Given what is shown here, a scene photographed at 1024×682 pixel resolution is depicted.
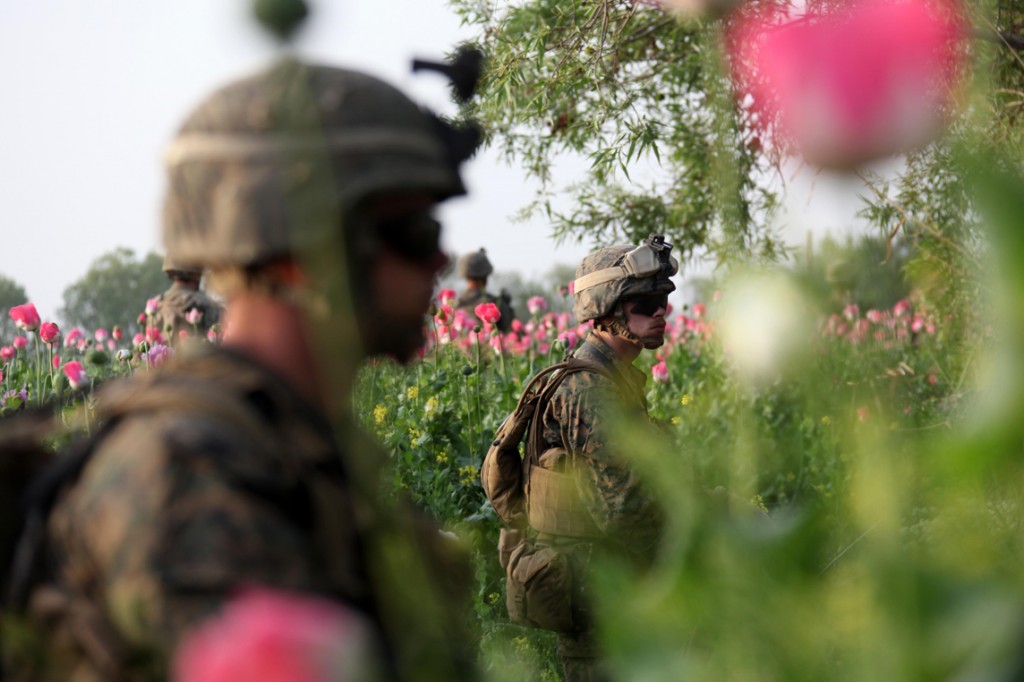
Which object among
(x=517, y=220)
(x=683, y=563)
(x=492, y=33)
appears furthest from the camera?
(x=517, y=220)

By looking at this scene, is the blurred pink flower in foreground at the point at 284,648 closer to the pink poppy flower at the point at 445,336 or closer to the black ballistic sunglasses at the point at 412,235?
the black ballistic sunglasses at the point at 412,235

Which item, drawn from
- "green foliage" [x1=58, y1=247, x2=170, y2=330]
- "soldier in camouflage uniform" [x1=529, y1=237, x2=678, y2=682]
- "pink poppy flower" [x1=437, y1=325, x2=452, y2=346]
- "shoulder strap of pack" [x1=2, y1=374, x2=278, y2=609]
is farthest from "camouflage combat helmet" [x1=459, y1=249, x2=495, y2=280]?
"green foliage" [x1=58, y1=247, x2=170, y2=330]

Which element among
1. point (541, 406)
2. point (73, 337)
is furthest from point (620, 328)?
point (73, 337)

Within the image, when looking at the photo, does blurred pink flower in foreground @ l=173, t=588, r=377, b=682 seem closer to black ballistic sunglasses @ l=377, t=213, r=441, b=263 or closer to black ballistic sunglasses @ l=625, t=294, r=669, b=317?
black ballistic sunglasses @ l=377, t=213, r=441, b=263

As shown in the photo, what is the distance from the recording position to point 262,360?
115 cm

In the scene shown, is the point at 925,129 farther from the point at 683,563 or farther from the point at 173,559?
the point at 173,559

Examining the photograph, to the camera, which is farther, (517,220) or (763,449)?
(517,220)

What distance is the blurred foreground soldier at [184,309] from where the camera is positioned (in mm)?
6445

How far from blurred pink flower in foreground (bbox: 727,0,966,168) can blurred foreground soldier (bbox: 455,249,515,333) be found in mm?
9868

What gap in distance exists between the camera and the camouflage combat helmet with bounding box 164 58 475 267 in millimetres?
1107

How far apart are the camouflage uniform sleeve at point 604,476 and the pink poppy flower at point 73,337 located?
3.70 metres

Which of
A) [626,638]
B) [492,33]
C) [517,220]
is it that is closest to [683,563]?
[626,638]

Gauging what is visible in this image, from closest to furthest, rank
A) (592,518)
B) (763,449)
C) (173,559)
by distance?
1. (763,449)
2. (173,559)
3. (592,518)

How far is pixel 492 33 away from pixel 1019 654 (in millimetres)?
5792
